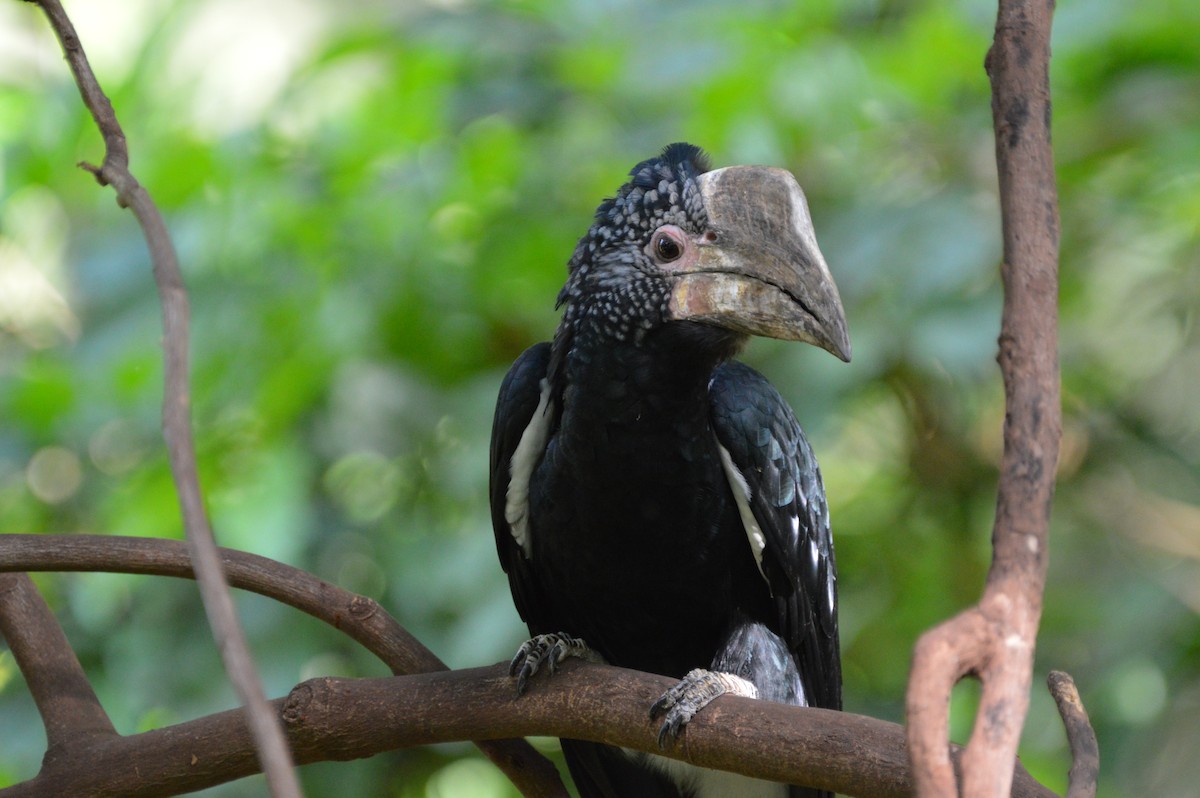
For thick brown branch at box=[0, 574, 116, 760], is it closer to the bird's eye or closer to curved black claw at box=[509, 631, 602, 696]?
curved black claw at box=[509, 631, 602, 696]

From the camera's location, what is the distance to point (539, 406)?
2328 millimetres

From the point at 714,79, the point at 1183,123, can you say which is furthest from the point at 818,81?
the point at 1183,123

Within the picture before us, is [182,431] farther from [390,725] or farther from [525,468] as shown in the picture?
[525,468]

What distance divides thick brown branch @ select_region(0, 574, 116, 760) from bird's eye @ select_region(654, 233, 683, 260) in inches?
45.5

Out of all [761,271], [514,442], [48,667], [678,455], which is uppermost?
[514,442]

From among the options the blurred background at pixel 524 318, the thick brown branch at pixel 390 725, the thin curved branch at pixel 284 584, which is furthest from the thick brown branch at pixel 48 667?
the blurred background at pixel 524 318

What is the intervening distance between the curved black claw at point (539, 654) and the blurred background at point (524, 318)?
2.19ft

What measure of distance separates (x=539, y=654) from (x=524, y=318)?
1.56m

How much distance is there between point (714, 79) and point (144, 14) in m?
2.10

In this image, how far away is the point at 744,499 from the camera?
2197 millimetres

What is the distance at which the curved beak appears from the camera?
6.23ft

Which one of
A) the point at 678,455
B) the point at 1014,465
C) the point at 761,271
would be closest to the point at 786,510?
the point at 678,455

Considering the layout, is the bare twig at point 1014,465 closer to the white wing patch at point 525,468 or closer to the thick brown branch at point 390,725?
the thick brown branch at point 390,725

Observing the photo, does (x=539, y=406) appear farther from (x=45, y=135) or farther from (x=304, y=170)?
(x=45, y=135)
